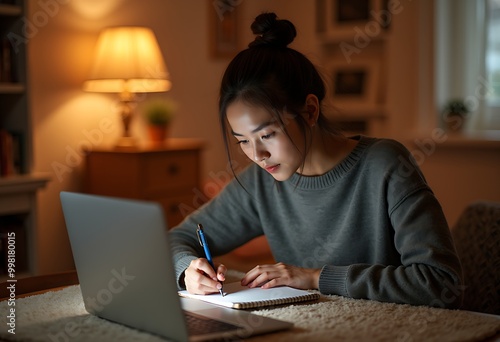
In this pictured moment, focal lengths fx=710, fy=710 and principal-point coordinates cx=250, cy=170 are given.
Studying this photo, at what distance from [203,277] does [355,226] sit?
0.43 metres

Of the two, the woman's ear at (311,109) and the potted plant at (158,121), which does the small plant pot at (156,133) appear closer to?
the potted plant at (158,121)

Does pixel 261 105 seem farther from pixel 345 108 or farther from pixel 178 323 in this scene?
pixel 345 108

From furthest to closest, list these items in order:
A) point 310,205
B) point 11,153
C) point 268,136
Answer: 1. point 11,153
2. point 310,205
3. point 268,136

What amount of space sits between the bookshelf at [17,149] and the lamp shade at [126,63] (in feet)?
1.40

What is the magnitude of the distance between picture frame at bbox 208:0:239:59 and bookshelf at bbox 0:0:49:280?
1.44m

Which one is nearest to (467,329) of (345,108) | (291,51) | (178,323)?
(178,323)

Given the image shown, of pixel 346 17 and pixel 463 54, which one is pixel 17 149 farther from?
pixel 463 54

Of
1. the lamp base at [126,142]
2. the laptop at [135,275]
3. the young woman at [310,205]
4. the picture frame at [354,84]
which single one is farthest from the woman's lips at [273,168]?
the picture frame at [354,84]

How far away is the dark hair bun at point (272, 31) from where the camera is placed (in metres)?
1.60

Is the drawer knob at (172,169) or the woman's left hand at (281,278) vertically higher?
the woman's left hand at (281,278)

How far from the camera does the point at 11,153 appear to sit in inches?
119

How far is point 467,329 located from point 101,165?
2.62 meters

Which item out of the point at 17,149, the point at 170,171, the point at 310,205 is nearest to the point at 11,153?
the point at 17,149

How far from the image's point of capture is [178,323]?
1.05 m
